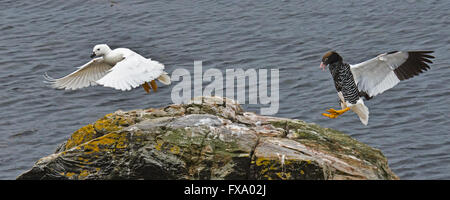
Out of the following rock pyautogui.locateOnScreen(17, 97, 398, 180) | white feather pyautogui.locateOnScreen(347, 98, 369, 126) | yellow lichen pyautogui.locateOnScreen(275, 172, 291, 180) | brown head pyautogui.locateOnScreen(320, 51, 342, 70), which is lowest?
yellow lichen pyautogui.locateOnScreen(275, 172, 291, 180)

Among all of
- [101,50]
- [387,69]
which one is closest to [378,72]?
[387,69]

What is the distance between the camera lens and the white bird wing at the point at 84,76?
1086 centimetres

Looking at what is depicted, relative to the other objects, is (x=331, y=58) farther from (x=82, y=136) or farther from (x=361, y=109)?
(x=82, y=136)

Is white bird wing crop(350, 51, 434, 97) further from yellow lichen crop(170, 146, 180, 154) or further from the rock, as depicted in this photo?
yellow lichen crop(170, 146, 180, 154)

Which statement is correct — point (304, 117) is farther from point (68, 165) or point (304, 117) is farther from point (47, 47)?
point (47, 47)

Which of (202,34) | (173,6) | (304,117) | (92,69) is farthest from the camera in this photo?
(173,6)

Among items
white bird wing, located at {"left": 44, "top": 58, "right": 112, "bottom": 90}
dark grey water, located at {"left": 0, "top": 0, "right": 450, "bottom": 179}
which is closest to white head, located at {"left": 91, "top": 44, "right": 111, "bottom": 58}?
white bird wing, located at {"left": 44, "top": 58, "right": 112, "bottom": 90}

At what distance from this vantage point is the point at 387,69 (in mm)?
Answer: 10867

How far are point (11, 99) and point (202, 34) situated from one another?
5.33 meters

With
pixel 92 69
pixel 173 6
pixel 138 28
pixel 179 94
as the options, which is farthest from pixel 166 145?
pixel 173 6

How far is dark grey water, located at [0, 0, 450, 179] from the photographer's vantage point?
12328 millimetres

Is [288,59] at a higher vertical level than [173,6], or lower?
lower

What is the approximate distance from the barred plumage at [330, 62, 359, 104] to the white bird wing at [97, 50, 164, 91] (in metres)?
2.83

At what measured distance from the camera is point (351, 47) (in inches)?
648
